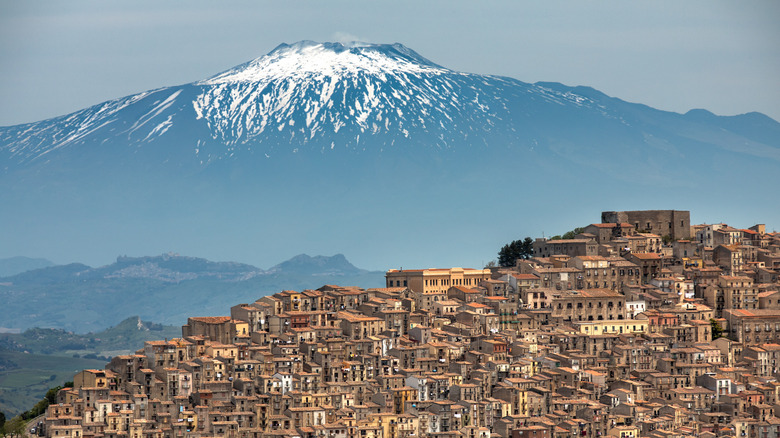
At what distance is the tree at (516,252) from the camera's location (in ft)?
323

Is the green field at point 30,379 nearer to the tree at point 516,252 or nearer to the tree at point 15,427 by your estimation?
the tree at point 516,252

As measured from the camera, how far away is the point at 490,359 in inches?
3019

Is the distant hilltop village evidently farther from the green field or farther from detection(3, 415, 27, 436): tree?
the green field

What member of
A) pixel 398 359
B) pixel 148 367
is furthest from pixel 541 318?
pixel 148 367

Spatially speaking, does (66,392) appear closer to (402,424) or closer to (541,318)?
(402,424)

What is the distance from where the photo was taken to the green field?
6289 inches

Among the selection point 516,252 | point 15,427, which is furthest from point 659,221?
point 15,427

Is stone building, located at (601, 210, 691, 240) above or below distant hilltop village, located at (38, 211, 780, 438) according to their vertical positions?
above

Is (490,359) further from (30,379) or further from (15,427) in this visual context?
(30,379)

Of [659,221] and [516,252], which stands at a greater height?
[659,221]

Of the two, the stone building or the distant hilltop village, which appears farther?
the stone building

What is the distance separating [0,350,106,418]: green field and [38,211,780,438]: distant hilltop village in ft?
223

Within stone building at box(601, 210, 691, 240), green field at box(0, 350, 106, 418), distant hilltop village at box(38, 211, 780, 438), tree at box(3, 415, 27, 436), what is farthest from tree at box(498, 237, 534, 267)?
green field at box(0, 350, 106, 418)

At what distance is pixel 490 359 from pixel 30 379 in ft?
378
